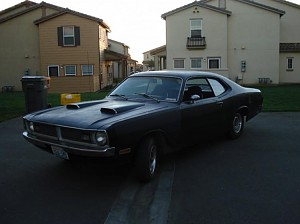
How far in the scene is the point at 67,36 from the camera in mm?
27344

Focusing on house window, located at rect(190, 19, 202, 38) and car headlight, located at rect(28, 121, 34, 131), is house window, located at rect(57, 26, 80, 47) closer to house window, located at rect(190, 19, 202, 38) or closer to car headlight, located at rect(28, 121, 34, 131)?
house window, located at rect(190, 19, 202, 38)

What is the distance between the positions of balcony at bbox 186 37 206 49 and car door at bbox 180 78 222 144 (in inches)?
898

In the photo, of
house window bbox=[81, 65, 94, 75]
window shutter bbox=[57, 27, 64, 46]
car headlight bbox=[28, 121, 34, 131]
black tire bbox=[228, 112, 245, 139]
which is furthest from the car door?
window shutter bbox=[57, 27, 64, 46]

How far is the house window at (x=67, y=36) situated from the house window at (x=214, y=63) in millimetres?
10364

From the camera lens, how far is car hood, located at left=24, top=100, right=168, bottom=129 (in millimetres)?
4625

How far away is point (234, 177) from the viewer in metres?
5.16

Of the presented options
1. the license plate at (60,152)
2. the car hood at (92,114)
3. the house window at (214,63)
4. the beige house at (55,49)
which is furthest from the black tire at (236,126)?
the house window at (214,63)

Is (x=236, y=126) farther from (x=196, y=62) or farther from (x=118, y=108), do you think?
(x=196, y=62)

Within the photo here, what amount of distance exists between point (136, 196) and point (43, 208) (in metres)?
1.10

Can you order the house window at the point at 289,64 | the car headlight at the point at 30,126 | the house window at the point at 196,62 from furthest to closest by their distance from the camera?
the house window at the point at 289,64 < the house window at the point at 196,62 < the car headlight at the point at 30,126

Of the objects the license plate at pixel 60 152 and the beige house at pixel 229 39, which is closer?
the license plate at pixel 60 152

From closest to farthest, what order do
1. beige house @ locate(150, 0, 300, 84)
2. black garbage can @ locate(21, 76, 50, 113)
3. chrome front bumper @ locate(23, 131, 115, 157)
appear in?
chrome front bumper @ locate(23, 131, 115, 157), black garbage can @ locate(21, 76, 50, 113), beige house @ locate(150, 0, 300, 84)

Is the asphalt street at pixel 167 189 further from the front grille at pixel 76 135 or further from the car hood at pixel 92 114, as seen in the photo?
the car hood at pixel 92 114

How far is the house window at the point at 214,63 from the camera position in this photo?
29344mm
